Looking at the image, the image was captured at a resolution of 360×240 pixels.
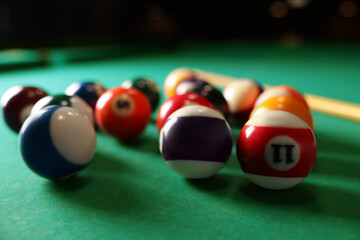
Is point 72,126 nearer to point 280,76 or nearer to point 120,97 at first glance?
point 120,97

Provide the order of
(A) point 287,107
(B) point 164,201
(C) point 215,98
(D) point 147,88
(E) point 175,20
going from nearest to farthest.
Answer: (B) point 164,201 → (A) point 287,107 → (C) point 215,98 → (D) point 147,88 → (E) point 175,20

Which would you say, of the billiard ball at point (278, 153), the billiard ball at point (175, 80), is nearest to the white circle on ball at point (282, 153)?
the billiard ball at point (278, 153)

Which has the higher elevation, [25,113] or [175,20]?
[25,113]

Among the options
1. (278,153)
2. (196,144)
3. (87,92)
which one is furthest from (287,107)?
(87,92)

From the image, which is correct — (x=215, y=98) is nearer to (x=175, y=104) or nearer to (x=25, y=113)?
(x=175, y=104)

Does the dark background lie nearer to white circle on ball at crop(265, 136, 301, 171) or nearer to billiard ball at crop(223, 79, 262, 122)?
billiard ball at crop(223, 79, 262, 122)

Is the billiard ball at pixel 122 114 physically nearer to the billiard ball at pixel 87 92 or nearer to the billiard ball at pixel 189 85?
the billiard ball at pixel 87 92

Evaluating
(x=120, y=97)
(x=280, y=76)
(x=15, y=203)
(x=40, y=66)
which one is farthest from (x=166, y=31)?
(x=15, y=203)
